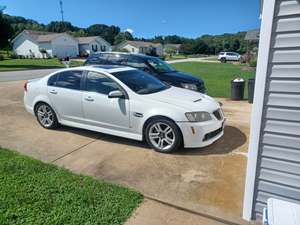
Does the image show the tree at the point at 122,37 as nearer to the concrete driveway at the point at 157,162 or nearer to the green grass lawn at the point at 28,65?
the green grass lawn at the point at 28,65

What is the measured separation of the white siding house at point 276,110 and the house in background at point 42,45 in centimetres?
5664

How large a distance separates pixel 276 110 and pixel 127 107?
2959 millimetres

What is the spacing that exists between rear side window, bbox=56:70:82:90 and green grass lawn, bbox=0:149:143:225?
2.11 metres

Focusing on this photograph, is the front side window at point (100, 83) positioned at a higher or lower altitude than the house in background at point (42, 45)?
lower

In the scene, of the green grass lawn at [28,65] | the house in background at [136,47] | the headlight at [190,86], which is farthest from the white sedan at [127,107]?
the house in background at [136,47]

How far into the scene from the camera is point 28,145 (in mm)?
5367

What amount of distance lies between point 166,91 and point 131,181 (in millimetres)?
2316

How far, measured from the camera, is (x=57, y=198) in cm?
343

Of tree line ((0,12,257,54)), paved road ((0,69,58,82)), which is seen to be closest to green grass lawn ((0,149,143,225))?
paved road ((0,69,58,82))

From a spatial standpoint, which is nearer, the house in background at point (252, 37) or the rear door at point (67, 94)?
the rear door at point (67, 94)

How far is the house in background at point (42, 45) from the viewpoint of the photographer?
178 ft

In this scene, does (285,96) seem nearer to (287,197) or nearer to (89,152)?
(287,197)

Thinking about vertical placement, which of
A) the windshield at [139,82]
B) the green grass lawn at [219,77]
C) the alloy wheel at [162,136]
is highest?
the windshield at [139,82]

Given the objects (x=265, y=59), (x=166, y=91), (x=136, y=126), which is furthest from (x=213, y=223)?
(x=166, y=91)
